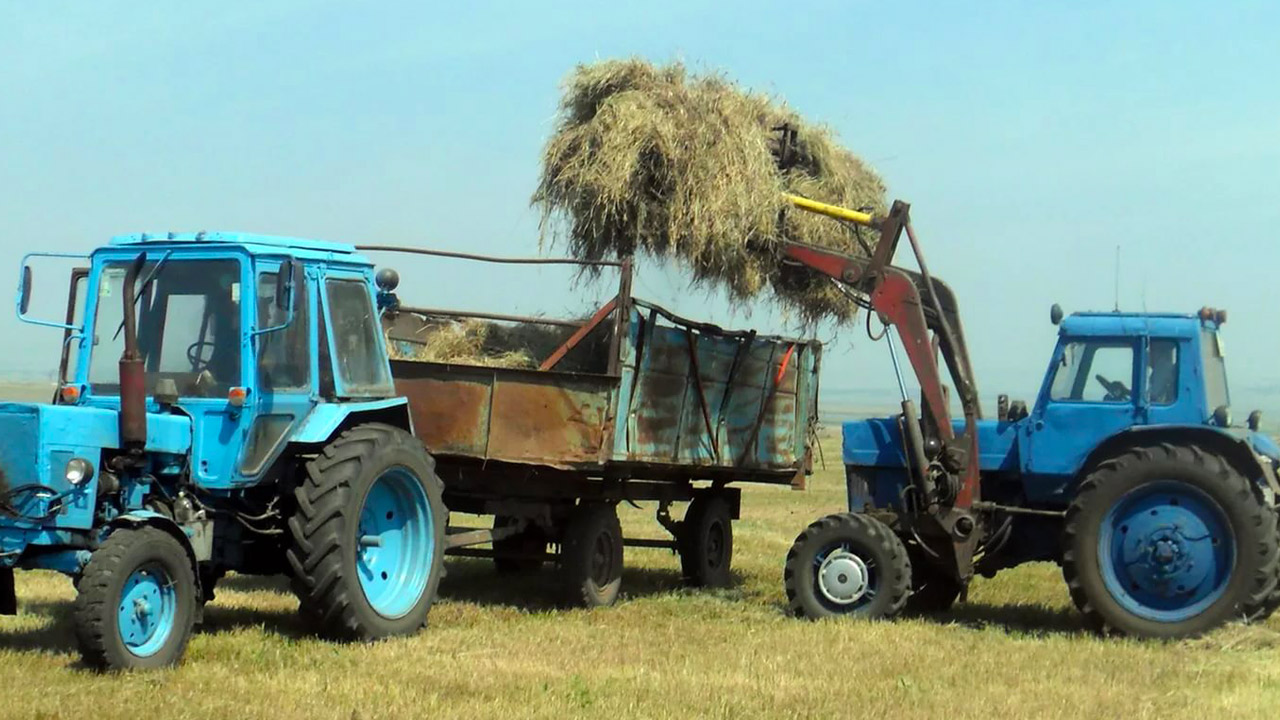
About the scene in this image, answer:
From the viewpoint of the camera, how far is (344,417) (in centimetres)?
950

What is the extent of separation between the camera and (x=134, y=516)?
8.09 m

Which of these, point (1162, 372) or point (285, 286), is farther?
point (1162, 372)

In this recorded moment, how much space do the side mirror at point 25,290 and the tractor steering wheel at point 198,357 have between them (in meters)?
0.94

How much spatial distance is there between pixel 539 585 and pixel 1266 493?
5858 millimetres

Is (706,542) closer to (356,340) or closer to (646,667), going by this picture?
(356,340)

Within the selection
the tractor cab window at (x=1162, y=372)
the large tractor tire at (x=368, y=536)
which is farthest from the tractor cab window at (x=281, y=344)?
the tractor cab window at (x=1162, y=372)

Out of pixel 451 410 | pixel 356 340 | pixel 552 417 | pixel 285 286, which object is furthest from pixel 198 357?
pixel 552 417

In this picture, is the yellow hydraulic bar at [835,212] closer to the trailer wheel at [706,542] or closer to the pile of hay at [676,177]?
the pile of hay at [676,177]

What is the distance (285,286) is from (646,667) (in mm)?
2929

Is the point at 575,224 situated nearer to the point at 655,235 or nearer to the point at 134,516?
the point at 655,235

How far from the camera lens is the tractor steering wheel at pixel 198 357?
360 inches

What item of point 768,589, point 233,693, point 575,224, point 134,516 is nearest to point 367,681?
point 233,693

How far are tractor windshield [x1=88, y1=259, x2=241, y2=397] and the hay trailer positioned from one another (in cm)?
184

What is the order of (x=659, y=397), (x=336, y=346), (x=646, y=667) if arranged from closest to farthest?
(x=646, y=667), (x=336, y=346), (x=659, y=397)
